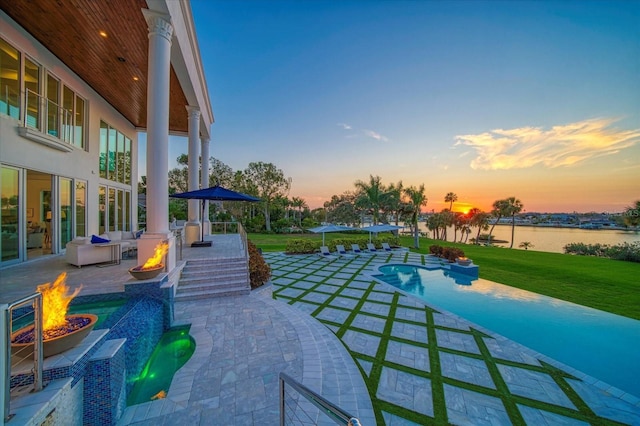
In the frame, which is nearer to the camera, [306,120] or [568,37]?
[568,37]

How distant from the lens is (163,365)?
3.34 m

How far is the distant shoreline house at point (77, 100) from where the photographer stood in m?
5.17

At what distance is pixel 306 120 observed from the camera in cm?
1573

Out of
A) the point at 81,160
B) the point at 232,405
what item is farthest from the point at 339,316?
the point at 81,160

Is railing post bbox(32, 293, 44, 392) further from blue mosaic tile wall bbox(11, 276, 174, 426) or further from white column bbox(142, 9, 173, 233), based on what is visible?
white column bbox(142, 9, 173, 233)

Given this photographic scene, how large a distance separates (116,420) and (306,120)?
51.9 feet

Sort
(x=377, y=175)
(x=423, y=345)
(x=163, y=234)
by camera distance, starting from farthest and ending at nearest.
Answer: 1. (x=377, y=175)
2. (x=163, y=234)
3. (x=423, y=345)

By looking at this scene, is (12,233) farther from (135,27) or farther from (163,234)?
(135,27)

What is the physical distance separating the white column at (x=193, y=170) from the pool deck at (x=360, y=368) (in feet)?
11.5

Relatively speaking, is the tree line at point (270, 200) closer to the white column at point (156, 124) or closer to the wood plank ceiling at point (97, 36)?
the wood plank ceiling at point (97, 36)

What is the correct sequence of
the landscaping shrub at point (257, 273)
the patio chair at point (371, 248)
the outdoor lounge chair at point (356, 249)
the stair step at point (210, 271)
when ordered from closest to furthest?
the stair step at point (210, 271), the landscaping shrub at point (257, 273), the outdoor lounge chair at point (356, 249), the patio chair at point (371, 248)

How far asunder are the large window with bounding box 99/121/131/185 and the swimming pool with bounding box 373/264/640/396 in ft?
41.1

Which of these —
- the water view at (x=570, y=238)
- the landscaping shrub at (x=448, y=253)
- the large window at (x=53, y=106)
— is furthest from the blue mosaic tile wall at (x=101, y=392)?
the water view at (x=570, y=238)

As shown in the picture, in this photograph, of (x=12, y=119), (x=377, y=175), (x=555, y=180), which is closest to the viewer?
(x=12, y=119)
